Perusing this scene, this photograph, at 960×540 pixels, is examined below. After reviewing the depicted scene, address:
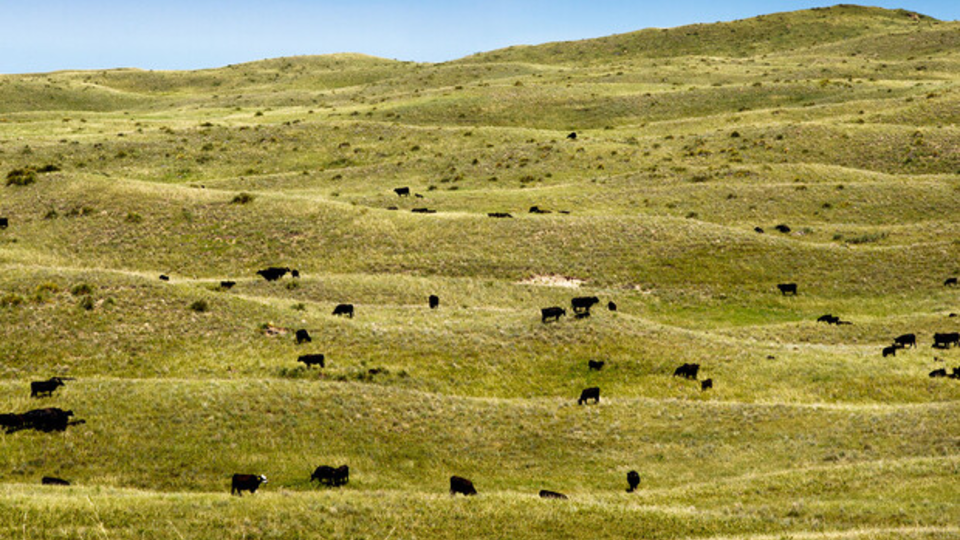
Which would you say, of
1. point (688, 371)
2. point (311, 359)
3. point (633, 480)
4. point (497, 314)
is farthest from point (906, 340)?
point (311, 359)

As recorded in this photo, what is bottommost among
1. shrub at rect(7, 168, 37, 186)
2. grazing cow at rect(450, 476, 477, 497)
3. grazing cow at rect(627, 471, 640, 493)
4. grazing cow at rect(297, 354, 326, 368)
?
grazing cow at rect(627, 471, 640, 493)

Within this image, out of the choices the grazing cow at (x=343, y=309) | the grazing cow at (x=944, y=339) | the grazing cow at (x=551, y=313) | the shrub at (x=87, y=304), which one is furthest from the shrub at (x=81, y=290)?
the grazing cow at (x=944, y=339)

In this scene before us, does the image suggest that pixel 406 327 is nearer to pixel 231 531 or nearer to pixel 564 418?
pixel 564 418

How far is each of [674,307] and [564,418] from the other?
2529 cm

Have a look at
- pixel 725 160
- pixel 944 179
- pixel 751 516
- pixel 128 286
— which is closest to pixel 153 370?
pixel 128 286

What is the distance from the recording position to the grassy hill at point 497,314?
24078mm

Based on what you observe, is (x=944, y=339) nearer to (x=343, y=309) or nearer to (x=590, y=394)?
(x=590, y=394)

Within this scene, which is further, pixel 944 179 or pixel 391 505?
pixel 944 179

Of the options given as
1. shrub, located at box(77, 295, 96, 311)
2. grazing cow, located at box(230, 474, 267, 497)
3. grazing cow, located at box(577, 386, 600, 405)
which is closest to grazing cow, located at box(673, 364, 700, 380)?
grazing cow, located at box(577, 386, 600, 405)

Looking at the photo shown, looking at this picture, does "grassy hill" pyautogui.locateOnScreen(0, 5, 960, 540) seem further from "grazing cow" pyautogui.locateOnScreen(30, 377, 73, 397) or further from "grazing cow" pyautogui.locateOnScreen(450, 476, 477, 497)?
"grazing cow" pyautogui.locateOnScreen(450, 476, 477, 497)

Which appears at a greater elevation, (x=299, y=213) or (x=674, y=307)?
(x=299, y=213)

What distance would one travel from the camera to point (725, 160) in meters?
91.9

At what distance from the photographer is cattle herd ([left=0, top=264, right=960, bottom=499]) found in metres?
24.3

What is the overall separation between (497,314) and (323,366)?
14103 millimetres
